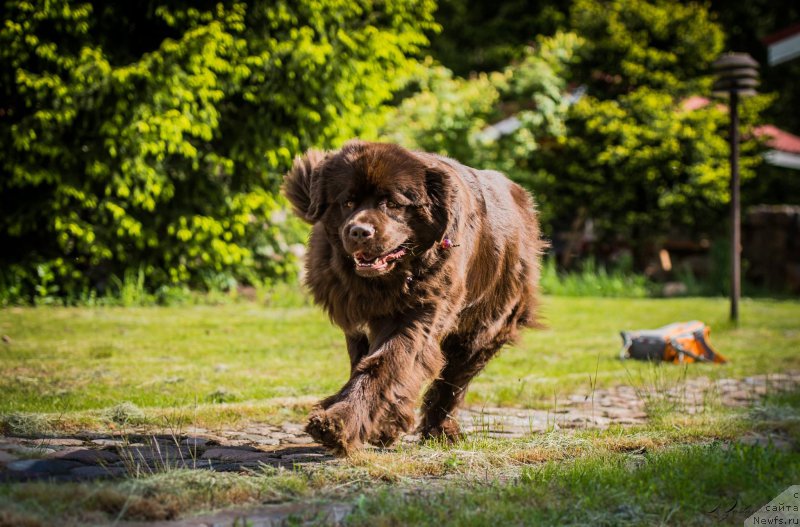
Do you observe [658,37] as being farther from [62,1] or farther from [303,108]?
[62,1]

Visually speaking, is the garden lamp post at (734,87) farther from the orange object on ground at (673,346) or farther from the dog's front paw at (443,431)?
the dog's front paw at (443,431)

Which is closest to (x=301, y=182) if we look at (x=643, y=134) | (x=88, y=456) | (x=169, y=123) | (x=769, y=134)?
(x=88, y=456)

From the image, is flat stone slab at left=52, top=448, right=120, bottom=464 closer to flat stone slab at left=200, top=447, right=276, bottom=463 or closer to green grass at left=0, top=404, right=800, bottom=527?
flat stone slab at left=200, top=447, right=276, bottom=463

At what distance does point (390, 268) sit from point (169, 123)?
6.39 metres

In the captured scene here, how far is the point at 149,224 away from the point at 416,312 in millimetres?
7220

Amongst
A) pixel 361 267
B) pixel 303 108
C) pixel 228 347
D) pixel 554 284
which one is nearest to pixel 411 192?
pixel 361 267

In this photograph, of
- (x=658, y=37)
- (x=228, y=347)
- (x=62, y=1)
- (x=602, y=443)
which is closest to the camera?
(x=602, y=443)

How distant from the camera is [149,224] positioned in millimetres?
10484

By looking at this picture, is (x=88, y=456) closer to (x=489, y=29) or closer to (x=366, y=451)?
(x=366, y=451)

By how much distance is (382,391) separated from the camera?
3793 millimetres

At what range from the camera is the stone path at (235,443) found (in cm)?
340

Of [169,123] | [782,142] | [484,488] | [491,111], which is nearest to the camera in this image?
[484,488]

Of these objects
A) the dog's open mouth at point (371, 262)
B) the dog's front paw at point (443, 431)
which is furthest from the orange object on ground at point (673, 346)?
the dog's open mouth at point (371, 262)

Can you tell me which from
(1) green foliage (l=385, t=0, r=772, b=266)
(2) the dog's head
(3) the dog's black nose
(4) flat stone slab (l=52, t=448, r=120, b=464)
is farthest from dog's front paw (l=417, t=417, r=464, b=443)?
(1) green foliage (l=385, t=0, r=772, b=266)
